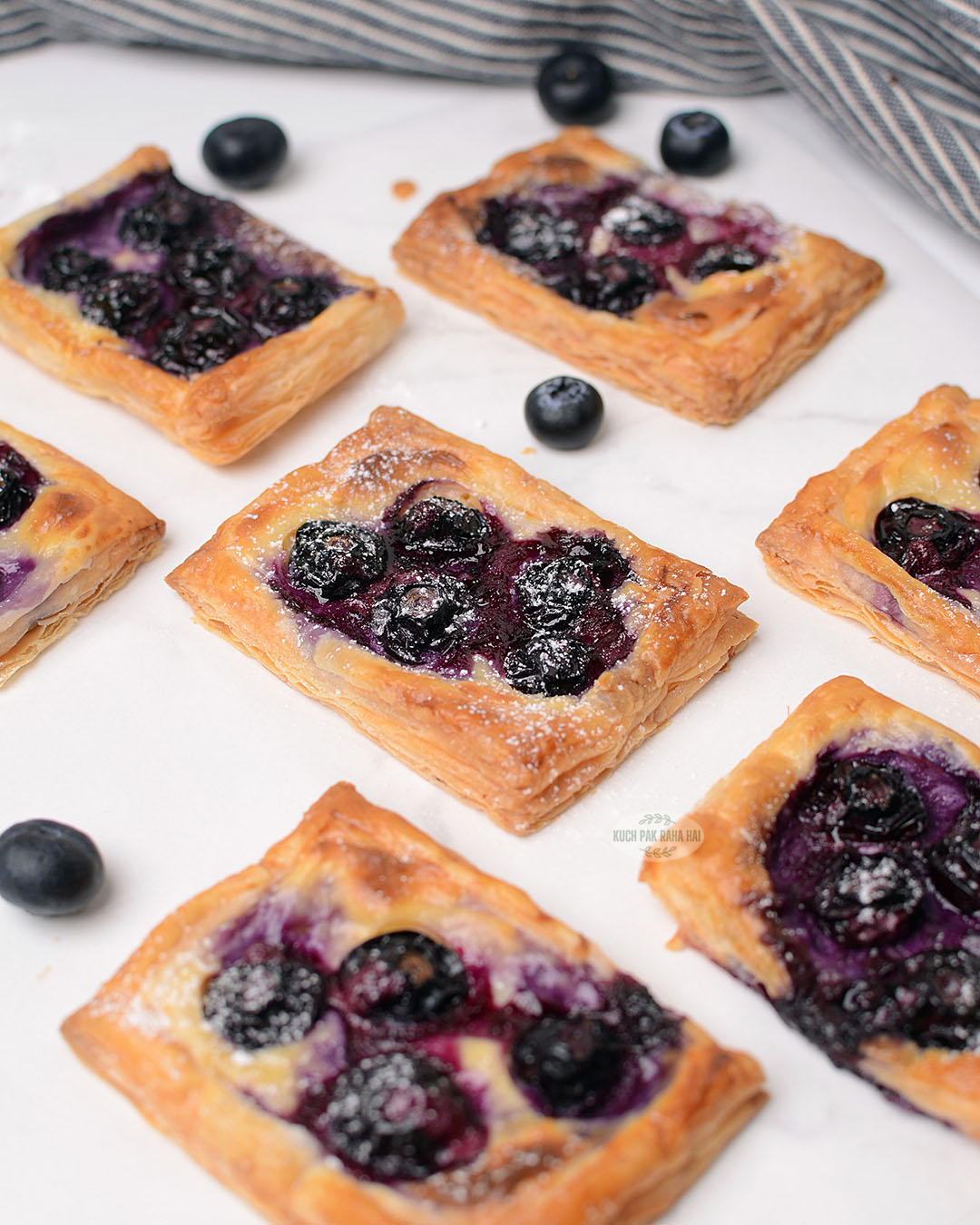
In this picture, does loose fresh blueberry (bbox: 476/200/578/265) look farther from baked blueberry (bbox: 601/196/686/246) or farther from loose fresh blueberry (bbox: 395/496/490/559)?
loose fresh blueberry (bbox: 395/496/490/559)

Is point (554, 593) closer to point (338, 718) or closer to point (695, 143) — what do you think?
point (338, 718)

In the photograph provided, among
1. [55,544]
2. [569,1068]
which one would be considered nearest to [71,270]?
[55,544]

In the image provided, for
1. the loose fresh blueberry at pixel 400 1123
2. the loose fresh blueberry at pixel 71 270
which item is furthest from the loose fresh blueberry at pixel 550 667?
the loose fresh blueberry at pixel 71 270

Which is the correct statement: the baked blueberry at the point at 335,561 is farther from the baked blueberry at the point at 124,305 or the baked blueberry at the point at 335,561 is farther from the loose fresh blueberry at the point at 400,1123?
the loose fresh blueberry at the point at 400,1123

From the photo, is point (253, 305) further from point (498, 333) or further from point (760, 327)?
point (760, 327)

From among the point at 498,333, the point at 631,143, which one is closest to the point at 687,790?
the point at 498,333

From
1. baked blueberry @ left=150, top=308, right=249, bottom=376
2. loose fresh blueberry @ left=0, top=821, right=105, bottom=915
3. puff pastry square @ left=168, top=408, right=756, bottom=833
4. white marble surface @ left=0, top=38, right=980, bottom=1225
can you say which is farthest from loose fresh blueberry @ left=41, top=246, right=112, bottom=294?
loose fresh blueberry @ left=0, top=821, right=105, bottom=915
